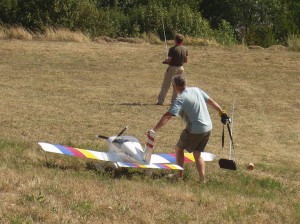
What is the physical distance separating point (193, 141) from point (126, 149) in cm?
98

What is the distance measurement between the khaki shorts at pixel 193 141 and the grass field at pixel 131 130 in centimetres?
50

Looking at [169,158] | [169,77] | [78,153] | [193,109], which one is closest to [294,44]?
[169,77]

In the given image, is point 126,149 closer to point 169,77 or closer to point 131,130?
point 131,130

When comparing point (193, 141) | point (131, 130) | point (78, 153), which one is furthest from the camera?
point (131, 130)

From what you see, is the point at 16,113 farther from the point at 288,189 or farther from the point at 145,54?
the point at 145,54

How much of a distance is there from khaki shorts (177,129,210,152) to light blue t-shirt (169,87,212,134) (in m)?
0.07

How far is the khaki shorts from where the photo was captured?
28.3 feet

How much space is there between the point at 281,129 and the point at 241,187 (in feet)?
19.4

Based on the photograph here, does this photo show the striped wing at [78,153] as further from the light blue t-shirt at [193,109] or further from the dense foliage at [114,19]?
the dense foliage at [114,19]

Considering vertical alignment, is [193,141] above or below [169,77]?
above

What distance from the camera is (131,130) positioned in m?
13.1

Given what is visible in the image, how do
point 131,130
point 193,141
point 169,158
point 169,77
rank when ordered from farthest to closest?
point 169,77 → point 131,130 → point 169,158 → point 193,141

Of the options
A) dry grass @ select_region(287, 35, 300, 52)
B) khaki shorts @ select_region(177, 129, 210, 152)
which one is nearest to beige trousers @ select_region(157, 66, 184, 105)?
Answer: khaki shorts @ select_region(177, 129, 210, 152)

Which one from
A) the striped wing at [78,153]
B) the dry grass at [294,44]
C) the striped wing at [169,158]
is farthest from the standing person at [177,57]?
the dry grass at [294,44]
